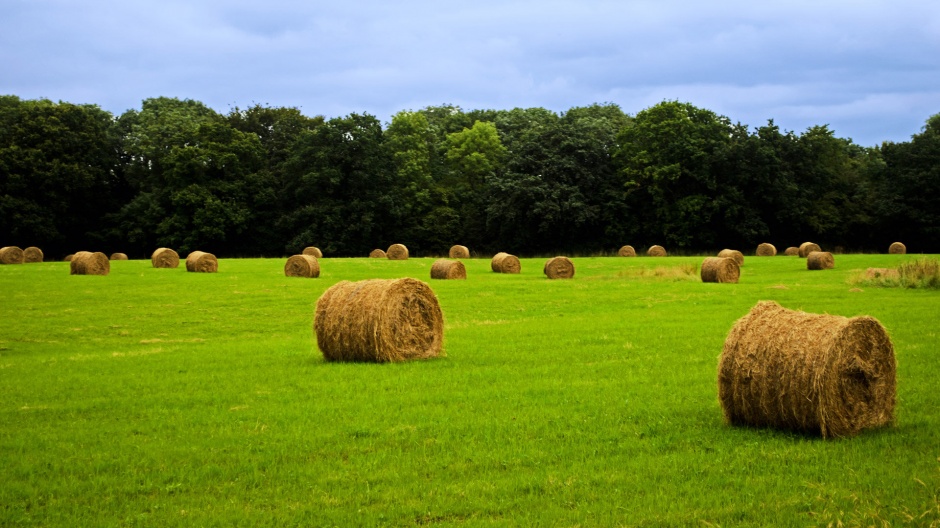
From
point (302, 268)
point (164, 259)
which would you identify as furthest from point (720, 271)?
point (164, 259)

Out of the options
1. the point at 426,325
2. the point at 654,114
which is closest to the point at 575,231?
the point at 654,114

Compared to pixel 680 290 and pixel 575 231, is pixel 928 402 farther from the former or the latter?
pixel 575 231

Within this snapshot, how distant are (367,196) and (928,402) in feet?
238

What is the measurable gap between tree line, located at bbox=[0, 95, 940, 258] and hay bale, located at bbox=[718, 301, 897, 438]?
66885mm

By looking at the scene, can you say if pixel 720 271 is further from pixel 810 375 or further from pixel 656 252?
pixel 810 375

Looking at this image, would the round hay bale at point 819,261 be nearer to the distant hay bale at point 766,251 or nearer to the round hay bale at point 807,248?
the round hay bale at point 807,248

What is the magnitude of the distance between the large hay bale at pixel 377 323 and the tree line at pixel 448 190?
61.2 metres

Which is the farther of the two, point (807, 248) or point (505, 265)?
point (807, 248)

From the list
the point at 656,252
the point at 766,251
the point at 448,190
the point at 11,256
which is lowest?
the point at 766,251

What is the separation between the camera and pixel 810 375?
995 cm

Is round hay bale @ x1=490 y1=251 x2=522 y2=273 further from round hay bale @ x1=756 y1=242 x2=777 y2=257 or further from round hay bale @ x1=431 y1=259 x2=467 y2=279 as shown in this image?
round hay bale @ x1=756 y1=242 x2=777 y2=257

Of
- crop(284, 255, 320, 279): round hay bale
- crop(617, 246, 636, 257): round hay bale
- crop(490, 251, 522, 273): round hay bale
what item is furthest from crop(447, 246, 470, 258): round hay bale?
crop(284, 255, 320, 279): round hay bale

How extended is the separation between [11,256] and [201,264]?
16.3m

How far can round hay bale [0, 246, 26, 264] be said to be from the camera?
173 feet
